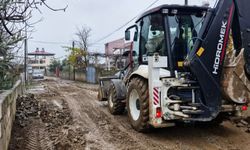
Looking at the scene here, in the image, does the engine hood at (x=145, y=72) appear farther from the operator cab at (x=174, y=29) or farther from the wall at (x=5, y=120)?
the wall at (x=5, y=120)

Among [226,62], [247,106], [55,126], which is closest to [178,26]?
[226,62]

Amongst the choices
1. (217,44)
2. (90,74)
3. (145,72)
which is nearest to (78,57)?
(90,74)

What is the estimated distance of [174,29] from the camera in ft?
17.7

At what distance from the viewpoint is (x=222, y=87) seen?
4566mm

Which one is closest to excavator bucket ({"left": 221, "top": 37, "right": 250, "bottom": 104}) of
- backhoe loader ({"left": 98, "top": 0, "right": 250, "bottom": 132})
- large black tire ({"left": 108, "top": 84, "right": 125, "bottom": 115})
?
backhoe loader ({"left": 98, "top": 0, "right": 250, "bottom": 132})

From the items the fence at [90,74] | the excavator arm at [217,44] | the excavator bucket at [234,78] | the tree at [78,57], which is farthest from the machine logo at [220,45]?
the tree at [78,57]

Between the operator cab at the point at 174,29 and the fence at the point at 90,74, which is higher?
the operator cab at the point at 174,29

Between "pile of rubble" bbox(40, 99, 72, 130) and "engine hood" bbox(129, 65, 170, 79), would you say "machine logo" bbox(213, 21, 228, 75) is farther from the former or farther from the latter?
"pile of rubble" bbox(40, 99, 72, 130)

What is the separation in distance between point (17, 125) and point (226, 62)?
473 centimetres

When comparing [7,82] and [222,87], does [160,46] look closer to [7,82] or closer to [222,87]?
[222,87]

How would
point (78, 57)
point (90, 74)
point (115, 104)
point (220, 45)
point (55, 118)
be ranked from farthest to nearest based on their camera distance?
point (78, 57) < point (90, 74) < point (115, 104) < point (55, 118) < point (220, 45)

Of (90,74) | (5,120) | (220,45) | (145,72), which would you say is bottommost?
(5,120)

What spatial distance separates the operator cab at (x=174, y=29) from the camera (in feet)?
17.4

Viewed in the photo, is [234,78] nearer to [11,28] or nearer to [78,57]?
[11,28]
